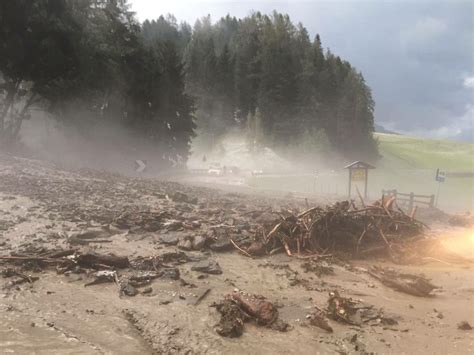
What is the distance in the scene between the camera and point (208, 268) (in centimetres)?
1037

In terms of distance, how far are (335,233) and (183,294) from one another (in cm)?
655

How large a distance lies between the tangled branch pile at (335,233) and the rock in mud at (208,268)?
263 cm

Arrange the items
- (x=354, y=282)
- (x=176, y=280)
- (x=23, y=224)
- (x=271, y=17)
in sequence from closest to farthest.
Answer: (x=176, y=280)
(x=354, y=282)
(x=23, y=224)
(x=271, y=17)

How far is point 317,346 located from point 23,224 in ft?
29.5

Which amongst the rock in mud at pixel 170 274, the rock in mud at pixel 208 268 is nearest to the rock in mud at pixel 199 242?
the rock in mud at pixel 208 268

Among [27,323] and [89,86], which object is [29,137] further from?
[27,323]

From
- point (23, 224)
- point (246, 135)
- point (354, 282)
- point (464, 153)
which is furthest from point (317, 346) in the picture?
point (464, 153)

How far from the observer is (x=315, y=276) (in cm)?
1103

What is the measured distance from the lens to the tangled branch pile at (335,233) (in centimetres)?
1325

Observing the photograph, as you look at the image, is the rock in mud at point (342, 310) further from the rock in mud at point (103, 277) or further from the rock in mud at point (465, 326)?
the rock in mud at point (103, 277)

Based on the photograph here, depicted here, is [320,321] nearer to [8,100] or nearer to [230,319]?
[230,319]

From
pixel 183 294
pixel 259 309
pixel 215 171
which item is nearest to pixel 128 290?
pixel 183 294

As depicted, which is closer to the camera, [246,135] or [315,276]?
[315,276]

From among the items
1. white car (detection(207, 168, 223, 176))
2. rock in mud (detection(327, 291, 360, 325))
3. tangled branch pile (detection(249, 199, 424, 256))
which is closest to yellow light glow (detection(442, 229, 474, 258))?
tangled branch pile (detection(249, 199, 424, 256))
